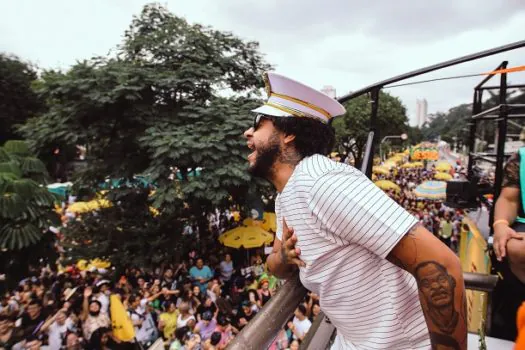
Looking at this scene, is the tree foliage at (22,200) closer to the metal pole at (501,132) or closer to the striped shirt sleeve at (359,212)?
the striped shirt sleeve at (359,212)

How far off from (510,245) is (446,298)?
86 centimetres

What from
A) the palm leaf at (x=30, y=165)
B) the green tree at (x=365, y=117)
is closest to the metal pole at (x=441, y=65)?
the palm leaf at (x=30, y=165)

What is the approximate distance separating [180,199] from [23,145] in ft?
16.2

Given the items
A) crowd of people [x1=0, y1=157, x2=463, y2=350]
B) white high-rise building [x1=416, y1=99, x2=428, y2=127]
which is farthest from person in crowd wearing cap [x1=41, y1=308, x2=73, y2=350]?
white high-rise building [x1=416, y1=99, x2=428, y2=127]

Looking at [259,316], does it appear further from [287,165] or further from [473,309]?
[473,309]

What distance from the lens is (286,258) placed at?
54.3 inches

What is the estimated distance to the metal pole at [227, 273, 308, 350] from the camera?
3.02ft

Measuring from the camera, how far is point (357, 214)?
1.03 metres

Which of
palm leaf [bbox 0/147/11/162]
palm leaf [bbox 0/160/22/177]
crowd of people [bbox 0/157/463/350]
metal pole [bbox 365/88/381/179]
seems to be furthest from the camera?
palm leaf [bbox 0/147/11/162]

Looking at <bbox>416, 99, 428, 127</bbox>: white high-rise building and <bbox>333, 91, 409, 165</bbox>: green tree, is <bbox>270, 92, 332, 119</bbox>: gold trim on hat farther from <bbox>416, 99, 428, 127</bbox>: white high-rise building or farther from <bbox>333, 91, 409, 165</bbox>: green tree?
<bbox>416, 99, 428, 127</bbox>: white high-rise building

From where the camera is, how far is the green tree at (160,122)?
839 centimetres

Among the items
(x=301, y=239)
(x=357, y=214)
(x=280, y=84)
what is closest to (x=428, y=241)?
(x=357, y=214)

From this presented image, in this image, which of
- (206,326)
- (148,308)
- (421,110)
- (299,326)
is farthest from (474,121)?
(421,110)

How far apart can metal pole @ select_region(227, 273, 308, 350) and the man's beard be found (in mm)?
495
